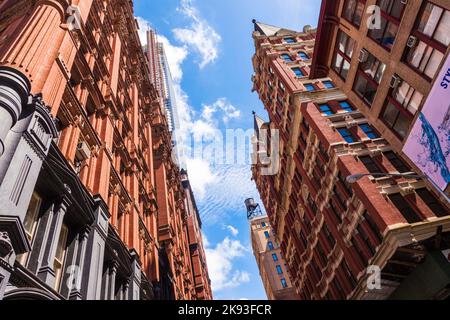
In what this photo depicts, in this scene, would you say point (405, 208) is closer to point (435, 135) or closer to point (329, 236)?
point (435, 135)

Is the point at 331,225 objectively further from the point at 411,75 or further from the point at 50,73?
the point at 50,73

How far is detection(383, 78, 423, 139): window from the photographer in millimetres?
17750

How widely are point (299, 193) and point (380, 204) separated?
16.7 m

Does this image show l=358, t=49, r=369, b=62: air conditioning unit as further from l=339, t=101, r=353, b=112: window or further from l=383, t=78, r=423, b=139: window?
l=339, t=101, r=353, b=112: window

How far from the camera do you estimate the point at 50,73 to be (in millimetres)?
14469

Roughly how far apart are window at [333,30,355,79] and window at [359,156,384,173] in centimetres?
739

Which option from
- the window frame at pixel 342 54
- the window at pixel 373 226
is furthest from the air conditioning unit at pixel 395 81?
the window at pixel 373 226

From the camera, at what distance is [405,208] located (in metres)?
23.3

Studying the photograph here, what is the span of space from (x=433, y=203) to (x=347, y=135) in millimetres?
9709

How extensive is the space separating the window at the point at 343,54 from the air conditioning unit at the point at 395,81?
4986 mm

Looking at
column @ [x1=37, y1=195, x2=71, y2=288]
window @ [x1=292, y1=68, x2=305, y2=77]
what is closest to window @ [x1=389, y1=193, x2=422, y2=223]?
window @ [x1=292, y1=68, x2=305, y2=77]

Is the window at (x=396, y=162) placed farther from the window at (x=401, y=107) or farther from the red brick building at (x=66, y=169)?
the red brick building at (x=66, y=169)

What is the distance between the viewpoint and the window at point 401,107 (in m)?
17.8
